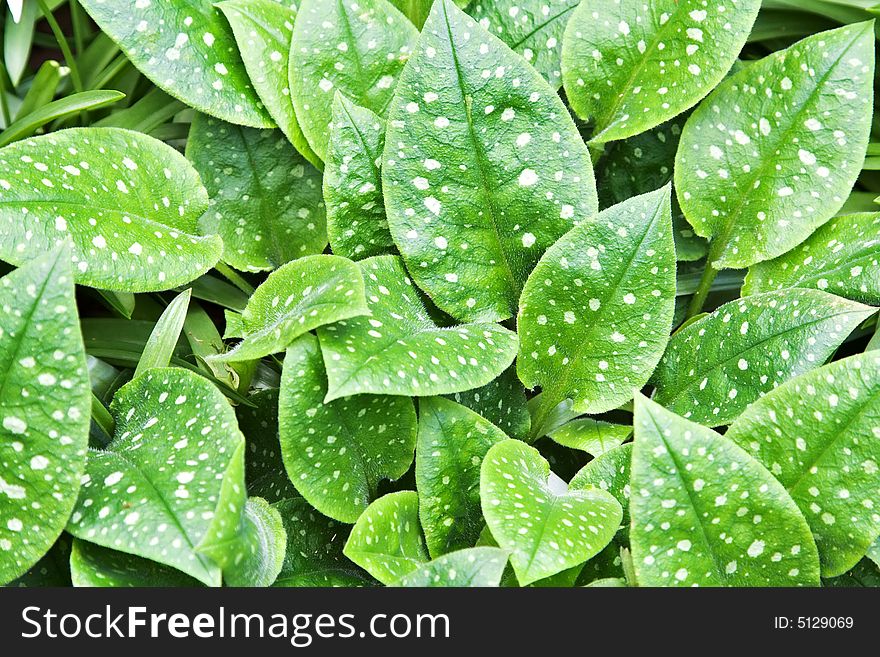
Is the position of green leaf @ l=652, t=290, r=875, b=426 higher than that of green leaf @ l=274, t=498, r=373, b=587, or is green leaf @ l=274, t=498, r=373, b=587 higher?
green leaf @ l=652, t=290, r=875, b=426

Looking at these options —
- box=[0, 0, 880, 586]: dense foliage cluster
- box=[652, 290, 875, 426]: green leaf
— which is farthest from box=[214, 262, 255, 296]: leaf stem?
box=[652, 290, 875, 426]: green leaf

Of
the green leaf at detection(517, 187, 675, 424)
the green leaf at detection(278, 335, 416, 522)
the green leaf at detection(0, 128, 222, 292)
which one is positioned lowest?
the green leaf at detection(278, 335, 416, 522)

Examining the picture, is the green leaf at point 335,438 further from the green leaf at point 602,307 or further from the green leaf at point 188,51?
the green leaf at point 188,51

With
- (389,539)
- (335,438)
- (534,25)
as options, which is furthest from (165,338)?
(534,25)

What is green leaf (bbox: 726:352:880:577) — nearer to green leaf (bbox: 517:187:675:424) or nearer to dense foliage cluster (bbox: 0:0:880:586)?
dense foliage cluster (bbox: 0:0:880:586)
